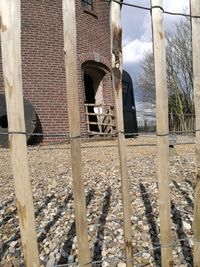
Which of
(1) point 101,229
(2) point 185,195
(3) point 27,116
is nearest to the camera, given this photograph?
(1) point 101,229

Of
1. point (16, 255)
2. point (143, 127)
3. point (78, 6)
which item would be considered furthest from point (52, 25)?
point (143, 127)

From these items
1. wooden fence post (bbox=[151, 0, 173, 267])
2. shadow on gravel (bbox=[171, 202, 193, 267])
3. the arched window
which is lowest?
shadow on gravel (bbox=[171, 202, 193, 267])

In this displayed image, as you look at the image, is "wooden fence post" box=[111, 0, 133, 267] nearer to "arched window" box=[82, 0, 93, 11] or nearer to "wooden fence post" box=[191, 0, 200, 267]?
"wooden fence post" box=[191, 0, 200, 267]

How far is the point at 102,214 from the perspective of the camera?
3936mm

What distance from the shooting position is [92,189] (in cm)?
500

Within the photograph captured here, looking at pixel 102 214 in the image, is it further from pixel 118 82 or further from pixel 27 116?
pixel 27 116

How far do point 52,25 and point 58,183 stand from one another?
7.15 m

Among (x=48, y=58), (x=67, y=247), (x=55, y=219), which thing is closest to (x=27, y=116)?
(x=48, y=58)

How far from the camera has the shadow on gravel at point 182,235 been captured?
2.99m

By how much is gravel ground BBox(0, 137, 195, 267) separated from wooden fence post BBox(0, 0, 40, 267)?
106 cm

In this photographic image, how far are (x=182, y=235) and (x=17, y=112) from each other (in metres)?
2.26

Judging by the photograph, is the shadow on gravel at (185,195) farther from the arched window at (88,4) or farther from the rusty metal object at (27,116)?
the arched window at (88,4)

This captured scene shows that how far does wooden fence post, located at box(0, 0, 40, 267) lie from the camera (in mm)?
1818

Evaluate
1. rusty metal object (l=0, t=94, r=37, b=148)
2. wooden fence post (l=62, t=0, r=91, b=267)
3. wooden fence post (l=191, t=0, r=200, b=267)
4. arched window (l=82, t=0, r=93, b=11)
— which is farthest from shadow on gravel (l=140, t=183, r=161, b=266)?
arched window (l=82, t=0, r=93, b=11)
